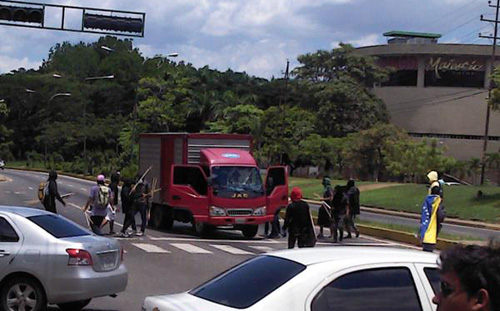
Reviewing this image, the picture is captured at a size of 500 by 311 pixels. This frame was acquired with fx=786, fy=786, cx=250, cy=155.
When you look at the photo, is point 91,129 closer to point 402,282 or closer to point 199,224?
Result: point 199,224

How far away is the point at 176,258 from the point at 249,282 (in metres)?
12.2

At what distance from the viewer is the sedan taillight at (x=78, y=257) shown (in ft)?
31.5

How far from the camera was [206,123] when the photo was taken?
2960 inches

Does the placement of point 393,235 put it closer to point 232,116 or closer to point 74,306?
point 74,306

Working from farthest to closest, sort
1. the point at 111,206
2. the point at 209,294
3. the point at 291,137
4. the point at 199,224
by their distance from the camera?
the point at 291,137 → the point at 199,224 → the point at 111,206 → the point at 209,294

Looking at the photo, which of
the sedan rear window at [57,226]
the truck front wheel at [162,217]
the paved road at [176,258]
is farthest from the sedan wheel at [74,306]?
the truck front wheel at [162,217]

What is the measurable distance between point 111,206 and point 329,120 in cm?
5250

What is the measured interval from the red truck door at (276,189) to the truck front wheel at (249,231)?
645 mm

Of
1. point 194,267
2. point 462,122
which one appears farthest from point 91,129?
point 194,267

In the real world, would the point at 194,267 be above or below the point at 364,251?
below

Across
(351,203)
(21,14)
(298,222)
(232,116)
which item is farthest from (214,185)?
(232,116)

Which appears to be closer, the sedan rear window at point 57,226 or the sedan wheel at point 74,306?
the sedan rear window at point 57,226

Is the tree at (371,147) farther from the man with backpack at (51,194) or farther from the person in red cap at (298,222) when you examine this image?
the person in red cap at (298,222)

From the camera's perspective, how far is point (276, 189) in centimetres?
2328
